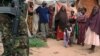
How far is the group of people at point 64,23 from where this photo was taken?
10.1 metres

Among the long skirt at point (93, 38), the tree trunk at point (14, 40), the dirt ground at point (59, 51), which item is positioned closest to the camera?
the tree trunk at point (14, 40)

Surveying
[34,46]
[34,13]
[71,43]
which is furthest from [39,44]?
[34,13]

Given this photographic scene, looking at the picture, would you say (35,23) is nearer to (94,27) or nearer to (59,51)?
(59,51)

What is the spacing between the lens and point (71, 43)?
423 inches

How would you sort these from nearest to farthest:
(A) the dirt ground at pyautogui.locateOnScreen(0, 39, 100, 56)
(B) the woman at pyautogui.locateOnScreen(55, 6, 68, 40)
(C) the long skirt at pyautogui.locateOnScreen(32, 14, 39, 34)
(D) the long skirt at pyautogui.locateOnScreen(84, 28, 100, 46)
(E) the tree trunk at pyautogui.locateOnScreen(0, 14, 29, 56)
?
(E) the tree trunk at pyautogui.locateOnScreen(0, 14, 29, 56)
(A) the dirt ground at pyautogui.locateOnScreen(0, 39, 100, 56)
(D) the long skirt at pyautogui.locateOnScreen(84, 28, 100, 46)
(B) the woman at pyautogui.locateOnScreen(55, 6, 68, 40)
(C) the long skirt at pyautogui.locateOnScreen(32, 14, 39, 34)

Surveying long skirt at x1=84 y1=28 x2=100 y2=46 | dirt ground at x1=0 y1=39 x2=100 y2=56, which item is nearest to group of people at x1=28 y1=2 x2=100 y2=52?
long skirt at x1=84 y1=28 x2=100 y2=46

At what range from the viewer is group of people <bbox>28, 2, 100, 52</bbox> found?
10078mm

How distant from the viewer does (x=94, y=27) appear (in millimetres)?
9062

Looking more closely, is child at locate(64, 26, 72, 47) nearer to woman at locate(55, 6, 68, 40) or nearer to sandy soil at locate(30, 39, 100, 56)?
sandy soil at locate(30, 39, 100, 56)

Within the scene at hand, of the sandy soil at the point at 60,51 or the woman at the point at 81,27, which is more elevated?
the woman at the point at 81,27

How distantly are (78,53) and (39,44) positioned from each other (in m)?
1.54

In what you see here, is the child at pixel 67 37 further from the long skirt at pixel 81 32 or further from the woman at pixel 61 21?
the woman at pixel 61 21

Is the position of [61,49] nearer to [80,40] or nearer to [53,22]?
[80,40]

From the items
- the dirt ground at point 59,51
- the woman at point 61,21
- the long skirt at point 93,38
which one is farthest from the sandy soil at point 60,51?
the woman at point 61,21
